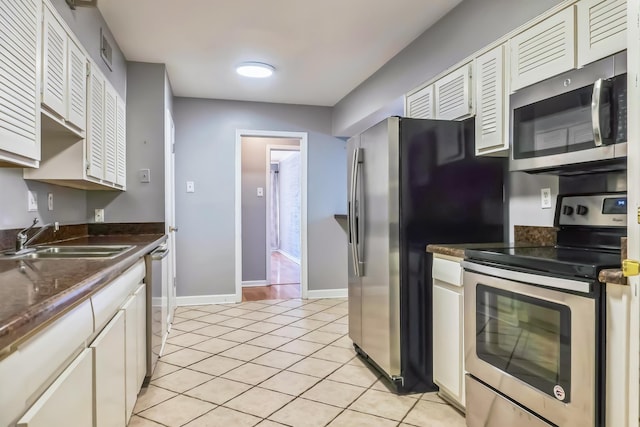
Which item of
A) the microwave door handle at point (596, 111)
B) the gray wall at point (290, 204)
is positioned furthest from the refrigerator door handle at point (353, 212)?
the gray wall at point (290, 204)

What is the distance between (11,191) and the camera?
6.20 feet

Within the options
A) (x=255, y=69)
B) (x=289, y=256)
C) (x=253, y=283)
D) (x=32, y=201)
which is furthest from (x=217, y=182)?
(x=289, y=256)

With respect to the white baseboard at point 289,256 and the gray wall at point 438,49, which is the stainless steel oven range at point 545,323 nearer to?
the gray wall at point 438,49

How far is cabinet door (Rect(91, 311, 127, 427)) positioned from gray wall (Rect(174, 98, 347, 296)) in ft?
9.42

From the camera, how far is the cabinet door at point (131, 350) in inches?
67.4

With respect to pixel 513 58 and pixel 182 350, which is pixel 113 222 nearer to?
pixel 182 350

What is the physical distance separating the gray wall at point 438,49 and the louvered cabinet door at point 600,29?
28cm

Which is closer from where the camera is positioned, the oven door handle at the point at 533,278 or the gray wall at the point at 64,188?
the oven door handle at the point at 533,278

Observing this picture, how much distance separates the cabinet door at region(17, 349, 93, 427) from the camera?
32.3 inches

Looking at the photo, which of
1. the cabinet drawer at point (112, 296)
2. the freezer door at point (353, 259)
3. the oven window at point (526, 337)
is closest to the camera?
the cabinet drawer at point (112, 296)

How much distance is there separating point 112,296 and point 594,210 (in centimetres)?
209

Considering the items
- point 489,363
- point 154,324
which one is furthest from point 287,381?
point 489,363

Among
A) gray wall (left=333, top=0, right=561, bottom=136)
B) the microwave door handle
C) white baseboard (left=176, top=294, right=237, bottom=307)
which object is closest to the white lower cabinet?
the microwave door handle

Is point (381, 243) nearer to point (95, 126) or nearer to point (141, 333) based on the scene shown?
point (141, 333)
